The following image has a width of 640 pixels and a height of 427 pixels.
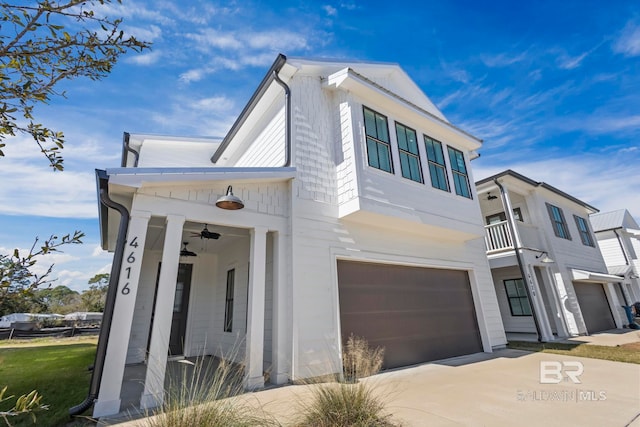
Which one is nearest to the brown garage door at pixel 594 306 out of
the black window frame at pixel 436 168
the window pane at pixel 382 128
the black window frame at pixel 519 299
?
the black window frame at pixel 519 299

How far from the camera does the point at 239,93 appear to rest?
852cm

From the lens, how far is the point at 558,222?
1346cm

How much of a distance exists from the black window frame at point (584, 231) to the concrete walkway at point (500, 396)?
37.5ft

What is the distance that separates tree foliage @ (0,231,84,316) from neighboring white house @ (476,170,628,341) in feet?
40.8

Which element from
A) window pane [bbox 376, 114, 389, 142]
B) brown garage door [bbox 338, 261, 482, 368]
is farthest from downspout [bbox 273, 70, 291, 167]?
brown garage door [bbox 338, 261, 482, 368]

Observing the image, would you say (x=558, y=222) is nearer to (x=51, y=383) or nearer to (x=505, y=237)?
(x=505, y=237)

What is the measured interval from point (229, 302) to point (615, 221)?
2655 centimetres

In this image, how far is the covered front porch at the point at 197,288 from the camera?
3.85 metres

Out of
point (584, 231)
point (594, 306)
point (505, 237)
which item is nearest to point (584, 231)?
point (584, 231)

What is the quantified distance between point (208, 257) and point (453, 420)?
7.51m

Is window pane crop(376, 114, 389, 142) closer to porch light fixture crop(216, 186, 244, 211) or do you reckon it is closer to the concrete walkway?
porch light fixture crop(216, 186, 244, 211)

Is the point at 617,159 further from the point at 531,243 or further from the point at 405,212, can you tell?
the point at 405,212

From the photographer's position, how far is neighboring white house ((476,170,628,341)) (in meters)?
10.8

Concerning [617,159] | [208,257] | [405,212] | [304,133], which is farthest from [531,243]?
[208,257]
